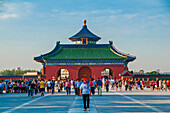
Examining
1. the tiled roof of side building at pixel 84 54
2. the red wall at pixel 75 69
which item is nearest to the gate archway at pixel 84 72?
the red wall at pixel 75 69

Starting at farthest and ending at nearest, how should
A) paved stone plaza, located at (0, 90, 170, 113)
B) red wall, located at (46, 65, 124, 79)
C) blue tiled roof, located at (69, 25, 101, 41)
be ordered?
1. blue tiled roof, located at (69, 25, 101, 41)
2. red wall, located at (46, 65, 124, 79)
3. paved stone plaza, located at (0, 90, 170, 113)

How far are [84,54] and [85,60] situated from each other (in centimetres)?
210

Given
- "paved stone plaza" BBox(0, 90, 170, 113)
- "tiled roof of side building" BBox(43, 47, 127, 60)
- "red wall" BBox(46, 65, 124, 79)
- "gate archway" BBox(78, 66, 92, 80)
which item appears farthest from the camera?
"gate archway" BBox(78, 66, 92, 80)

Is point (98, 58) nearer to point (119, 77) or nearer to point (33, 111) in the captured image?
point (119, 77)

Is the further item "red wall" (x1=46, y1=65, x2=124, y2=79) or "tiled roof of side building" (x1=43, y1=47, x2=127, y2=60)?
"tiled roof of side building" (x1=43, y1=47, x2=127, y2=60)

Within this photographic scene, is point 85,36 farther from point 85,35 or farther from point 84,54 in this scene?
point 84,54

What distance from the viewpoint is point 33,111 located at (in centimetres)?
1482

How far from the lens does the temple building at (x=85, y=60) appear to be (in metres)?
61.6

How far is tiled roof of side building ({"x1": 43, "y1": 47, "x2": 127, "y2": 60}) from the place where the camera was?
62156mm

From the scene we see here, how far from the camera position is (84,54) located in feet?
208

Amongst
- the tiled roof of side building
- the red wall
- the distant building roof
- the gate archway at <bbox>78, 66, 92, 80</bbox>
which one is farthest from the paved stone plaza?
the distant building roof

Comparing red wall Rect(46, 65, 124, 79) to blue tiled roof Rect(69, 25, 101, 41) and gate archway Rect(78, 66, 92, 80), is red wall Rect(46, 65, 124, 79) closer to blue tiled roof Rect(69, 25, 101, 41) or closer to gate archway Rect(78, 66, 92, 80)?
gate archway Rect(78, 66, 92, 80)

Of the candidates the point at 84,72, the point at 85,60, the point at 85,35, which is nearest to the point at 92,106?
the point at 85,60

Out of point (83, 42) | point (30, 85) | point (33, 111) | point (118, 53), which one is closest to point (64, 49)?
point (83, 42)
